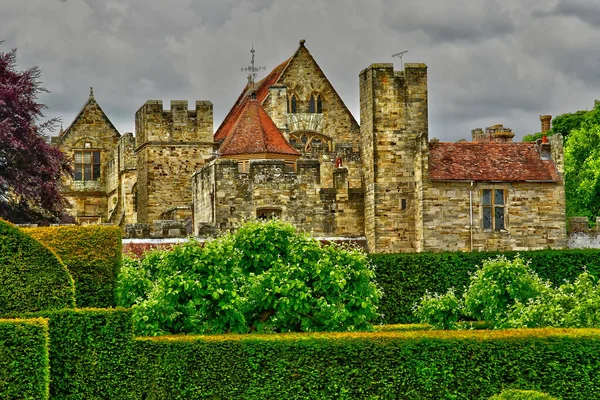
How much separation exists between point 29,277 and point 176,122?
32.4m

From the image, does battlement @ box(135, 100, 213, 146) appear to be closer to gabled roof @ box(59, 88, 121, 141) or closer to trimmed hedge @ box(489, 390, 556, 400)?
gabled roof @ box(59, 88, 121, 141)

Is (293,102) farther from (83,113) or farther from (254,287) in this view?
(254,287)

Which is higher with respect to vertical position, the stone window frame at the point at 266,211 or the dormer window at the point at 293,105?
the dormer window at the point at 293,105

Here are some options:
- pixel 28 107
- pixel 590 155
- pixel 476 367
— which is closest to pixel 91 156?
pixel 28 107

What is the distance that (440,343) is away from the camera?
2612cm

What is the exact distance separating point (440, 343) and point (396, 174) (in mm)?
25099

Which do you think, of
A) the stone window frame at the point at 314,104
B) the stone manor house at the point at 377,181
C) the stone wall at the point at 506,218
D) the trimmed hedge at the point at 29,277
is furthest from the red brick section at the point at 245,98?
the trimmed hedge at the point at 29,277

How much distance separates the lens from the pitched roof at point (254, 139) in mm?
52656

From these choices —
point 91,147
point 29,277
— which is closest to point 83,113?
point 91,147

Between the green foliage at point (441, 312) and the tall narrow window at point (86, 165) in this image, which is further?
the tall narrow window at point (86, 165)

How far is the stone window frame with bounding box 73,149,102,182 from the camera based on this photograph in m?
73.2

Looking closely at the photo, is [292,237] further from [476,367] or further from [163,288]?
[476,367]

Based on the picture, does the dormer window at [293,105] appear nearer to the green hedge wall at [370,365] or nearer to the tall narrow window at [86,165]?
the tall narrow window at [86,165]

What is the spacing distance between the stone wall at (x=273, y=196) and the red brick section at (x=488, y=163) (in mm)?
4400
